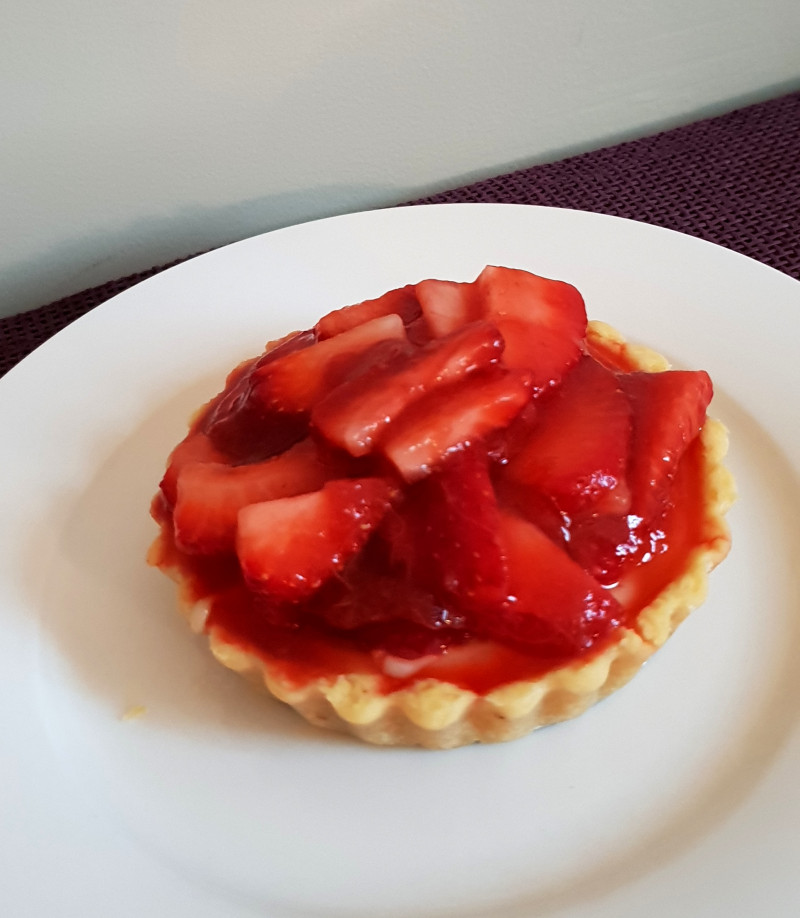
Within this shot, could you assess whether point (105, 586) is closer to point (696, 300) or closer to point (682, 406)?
point (682, 406)

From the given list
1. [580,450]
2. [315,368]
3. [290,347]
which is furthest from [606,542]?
[290,347]

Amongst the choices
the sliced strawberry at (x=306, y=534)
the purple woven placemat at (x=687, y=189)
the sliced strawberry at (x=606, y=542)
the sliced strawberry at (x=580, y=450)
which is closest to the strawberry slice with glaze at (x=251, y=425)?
the sliced strawberry at (x=306, y=534)

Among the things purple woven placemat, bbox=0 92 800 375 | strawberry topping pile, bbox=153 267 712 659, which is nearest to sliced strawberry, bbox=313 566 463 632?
strawberry topping pile, bbox=153 267 712 659

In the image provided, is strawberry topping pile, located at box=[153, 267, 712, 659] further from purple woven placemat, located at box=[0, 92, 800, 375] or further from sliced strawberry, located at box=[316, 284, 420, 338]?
purple woven placemat, located at box=[0, 92, 800, 375]

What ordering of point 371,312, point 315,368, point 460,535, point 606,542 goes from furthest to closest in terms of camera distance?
point 371,312 < point 315,368 < point 606,542 < point 460,535

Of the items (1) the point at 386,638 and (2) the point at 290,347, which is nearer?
(1) the point at 386,638

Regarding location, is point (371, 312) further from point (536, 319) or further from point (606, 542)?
point (606, 542)

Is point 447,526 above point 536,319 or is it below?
below
